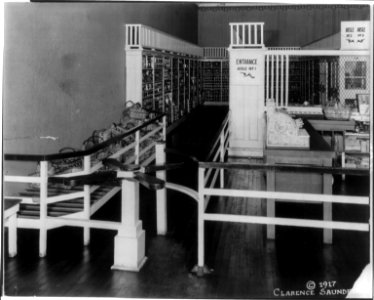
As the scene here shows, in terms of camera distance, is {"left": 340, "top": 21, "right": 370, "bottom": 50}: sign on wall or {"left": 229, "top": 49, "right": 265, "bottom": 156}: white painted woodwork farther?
{"left": 229, "top": 49, "right": 265, "bottom": 156}: white painted woodwork

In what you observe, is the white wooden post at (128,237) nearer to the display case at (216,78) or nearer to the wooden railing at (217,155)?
the wooden railing at (217,155)

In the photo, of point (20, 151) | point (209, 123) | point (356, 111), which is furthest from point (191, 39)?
point (20, 151)

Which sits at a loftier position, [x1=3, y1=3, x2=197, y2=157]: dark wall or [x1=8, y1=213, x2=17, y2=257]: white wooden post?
[x1=3, y1=3, x2=197, y2=157]: dark wall

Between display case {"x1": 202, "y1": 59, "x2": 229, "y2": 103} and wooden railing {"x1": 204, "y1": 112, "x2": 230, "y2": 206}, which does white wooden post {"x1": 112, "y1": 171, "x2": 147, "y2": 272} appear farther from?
display case {"x1": 202, "y1": 59, "x2": 229, "y2": 103}

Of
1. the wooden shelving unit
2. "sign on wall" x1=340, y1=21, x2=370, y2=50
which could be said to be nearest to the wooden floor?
"sign on wall" x1=340, y1=21, x2=370, y2=50

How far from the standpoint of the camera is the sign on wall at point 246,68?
7.60 meters

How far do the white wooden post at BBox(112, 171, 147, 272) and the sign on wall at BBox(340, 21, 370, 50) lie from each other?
14.9 ft

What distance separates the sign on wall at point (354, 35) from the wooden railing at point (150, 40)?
3.08 metres

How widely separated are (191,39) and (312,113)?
907cm

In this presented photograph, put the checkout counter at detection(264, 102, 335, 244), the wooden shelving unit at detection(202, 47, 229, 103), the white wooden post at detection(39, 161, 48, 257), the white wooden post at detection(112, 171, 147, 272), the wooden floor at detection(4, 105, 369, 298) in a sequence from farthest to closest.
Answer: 1. the wooden shelving unit at detection(202, 47, 229, 103)
2. the checkout counter at detection(264, 102, 335, 244)
3. the white wooden post at detection(39, 161, 48, 257)
4. the white wooden post at detection(112, 171, 147, 272)
5. the wooden floor at detection(4, 105, 369, 298)

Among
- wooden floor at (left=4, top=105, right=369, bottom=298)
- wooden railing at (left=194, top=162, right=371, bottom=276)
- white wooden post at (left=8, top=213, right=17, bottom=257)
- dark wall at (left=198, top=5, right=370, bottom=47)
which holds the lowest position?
wooden floor at (left=4, top=105, right=369, bottom=298)

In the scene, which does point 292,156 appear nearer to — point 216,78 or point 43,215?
point 43,215

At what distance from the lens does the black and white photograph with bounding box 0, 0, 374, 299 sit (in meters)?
3.09

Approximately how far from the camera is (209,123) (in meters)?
12.2
